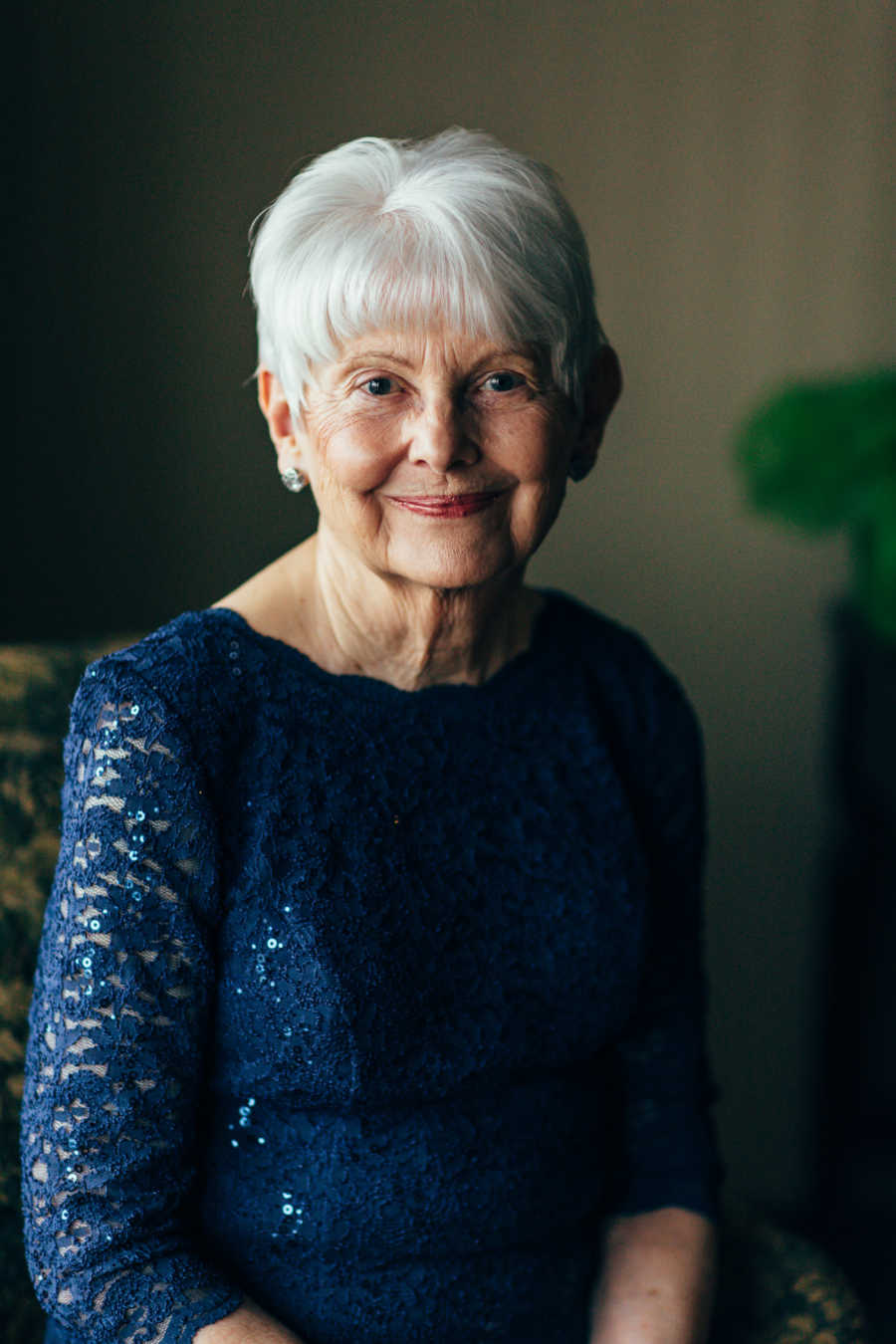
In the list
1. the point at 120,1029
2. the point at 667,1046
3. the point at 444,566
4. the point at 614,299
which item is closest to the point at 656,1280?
the point at 667,1046

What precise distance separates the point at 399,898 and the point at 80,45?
151 centimetres

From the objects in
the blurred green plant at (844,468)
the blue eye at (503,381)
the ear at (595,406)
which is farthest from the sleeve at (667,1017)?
the blurred green plant at (844,468)

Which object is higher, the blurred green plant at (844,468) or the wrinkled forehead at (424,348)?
the wrinkled forehead at (424,348)

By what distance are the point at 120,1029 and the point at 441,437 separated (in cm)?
49

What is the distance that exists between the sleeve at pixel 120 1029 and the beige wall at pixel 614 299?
1.20 metres

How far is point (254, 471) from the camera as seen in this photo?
2150 mm

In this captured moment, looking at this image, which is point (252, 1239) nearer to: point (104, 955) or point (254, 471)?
point (104, 955)

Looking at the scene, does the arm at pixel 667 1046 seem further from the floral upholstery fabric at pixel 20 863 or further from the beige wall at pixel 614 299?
the beige wall at pixel 614 299

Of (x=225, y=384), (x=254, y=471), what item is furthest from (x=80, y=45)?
(x=254, y=471)

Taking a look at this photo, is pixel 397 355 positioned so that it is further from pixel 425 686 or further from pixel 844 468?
pixel 844 468

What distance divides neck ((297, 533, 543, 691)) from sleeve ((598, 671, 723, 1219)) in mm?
228

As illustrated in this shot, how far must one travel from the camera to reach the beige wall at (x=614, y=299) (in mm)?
1997

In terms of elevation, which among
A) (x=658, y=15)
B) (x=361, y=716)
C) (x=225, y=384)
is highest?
(x=658, y=15)

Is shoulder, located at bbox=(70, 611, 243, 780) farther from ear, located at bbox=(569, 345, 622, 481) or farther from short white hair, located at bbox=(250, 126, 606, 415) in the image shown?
ear, located at bbox=(569, 345, 622, 481)
